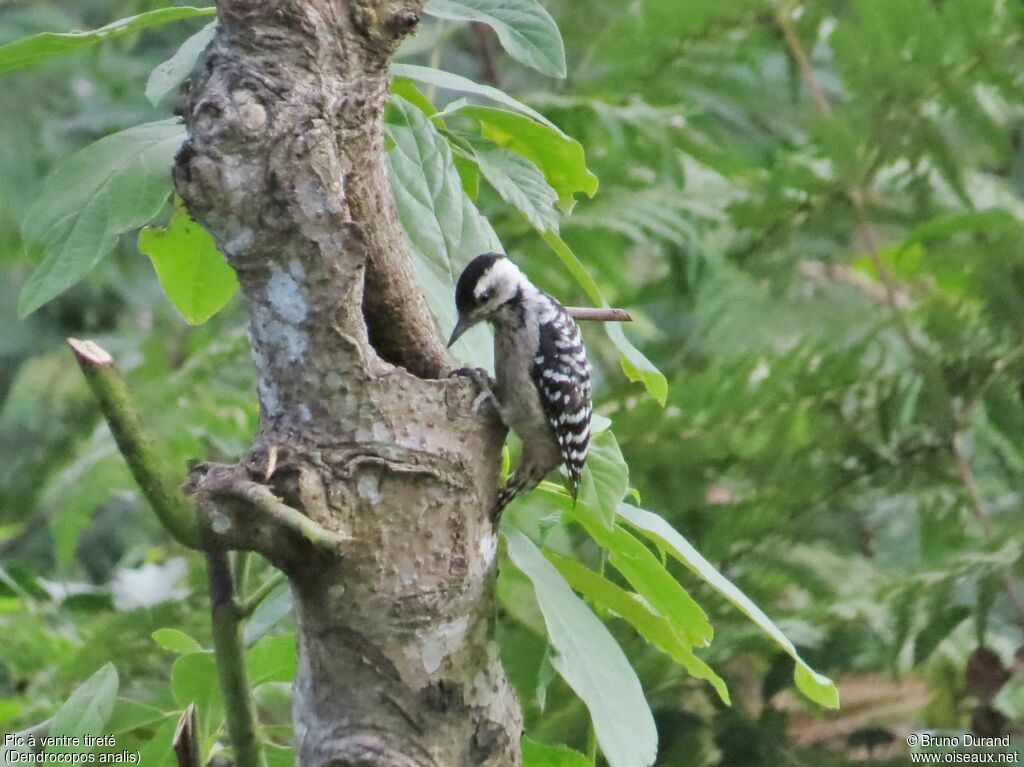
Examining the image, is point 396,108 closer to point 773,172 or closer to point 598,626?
point 598,626

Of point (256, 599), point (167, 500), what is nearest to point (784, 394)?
point (256, 599)

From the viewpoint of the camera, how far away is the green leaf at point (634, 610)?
1307mm

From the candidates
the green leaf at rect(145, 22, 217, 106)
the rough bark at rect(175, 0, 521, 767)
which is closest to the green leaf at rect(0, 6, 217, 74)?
the green leaf at rect(145, 22, 217, 106)

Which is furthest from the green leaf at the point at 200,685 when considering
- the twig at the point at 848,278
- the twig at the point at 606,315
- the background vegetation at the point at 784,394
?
the twig at the point at 848,278

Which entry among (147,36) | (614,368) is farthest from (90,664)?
(147,36)

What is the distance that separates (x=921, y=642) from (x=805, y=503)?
1.44 ft

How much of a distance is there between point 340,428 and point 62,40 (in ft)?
1.76

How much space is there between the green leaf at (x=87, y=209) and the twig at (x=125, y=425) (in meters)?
0.24

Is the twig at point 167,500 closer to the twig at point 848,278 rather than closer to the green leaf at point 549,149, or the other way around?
the green leaf at point 549,149

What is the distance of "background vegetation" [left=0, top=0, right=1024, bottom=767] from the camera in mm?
2387

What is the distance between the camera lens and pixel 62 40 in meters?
1.28

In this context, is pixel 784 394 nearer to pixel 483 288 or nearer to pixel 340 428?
pixel 483 288

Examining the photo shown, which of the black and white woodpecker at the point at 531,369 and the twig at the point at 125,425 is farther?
the black and white woodpecker at the point at 531,369

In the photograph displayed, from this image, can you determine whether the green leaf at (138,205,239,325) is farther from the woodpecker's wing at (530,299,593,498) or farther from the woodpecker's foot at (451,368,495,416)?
the woodpecker's wing at (530,299,593,498)
